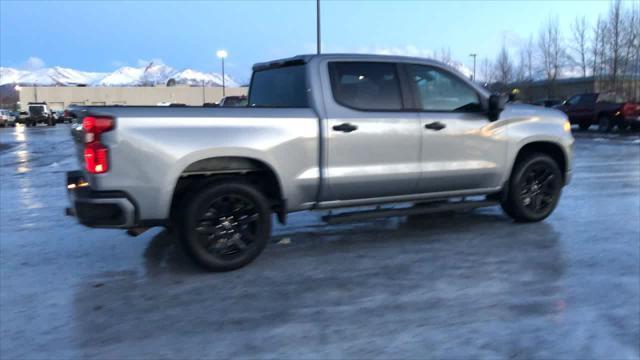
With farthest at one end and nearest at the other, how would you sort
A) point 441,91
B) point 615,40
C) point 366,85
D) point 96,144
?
point 615,40 → point 441,91 → point 366,85 → point 96,144

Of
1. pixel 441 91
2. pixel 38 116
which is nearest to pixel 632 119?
pixel 441 91

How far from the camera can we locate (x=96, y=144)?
4.93 metres

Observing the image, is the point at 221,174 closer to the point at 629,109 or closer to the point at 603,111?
the point at 629,109

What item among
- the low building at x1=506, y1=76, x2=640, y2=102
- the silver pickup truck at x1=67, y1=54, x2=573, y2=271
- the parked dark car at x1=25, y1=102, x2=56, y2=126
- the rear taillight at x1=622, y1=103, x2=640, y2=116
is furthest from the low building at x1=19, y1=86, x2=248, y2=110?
the silver pickup truck at x1=67, y1=54, x2=573, y2=271

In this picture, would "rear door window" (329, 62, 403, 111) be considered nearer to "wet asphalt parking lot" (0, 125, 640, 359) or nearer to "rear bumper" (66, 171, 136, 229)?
"wet asphalt parking lot" (0, 125, 640, 359)

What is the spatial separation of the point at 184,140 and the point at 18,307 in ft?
6.05

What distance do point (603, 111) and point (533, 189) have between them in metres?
21.6

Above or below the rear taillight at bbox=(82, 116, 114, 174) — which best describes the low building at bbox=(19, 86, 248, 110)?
above

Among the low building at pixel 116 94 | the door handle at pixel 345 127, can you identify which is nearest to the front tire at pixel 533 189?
the door handle at pixel 345 127

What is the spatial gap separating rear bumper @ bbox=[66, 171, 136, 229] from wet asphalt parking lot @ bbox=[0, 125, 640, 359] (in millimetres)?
572

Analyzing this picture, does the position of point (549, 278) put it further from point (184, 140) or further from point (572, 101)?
point (572, 101)

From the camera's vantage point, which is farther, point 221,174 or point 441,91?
point 441,91

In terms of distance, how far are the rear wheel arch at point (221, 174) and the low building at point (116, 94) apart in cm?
9591

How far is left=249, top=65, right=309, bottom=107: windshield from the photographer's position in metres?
6.12
